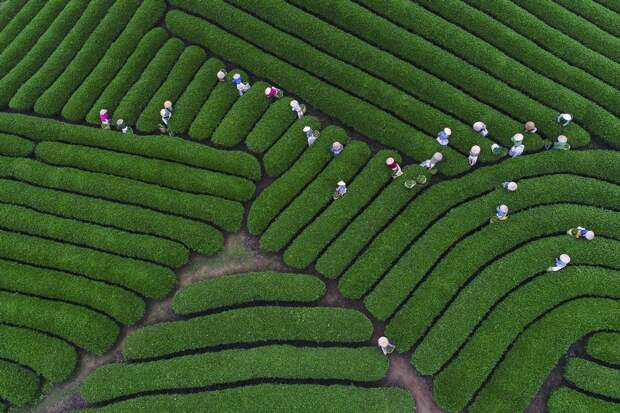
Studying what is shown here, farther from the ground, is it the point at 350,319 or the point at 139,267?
the point at 350,319

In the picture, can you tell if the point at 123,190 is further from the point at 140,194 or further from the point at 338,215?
the point at 338,215

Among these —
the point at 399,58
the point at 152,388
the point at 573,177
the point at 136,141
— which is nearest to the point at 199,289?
the point at 152,388

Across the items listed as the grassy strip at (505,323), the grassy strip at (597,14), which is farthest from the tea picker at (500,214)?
the grassy strip at (597,14)

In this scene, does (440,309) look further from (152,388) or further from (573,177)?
(152,388)

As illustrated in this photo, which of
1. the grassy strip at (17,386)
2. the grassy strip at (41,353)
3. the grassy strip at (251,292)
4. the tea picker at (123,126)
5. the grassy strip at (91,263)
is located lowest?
the grassy strip at (17,386)

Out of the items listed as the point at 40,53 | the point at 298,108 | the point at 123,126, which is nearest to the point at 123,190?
the point at 123,126

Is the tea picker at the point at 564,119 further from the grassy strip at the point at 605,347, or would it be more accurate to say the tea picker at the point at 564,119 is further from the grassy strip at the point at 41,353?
the grassy strip at the point at 41,353
